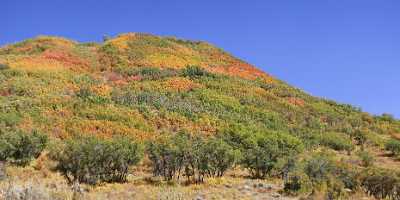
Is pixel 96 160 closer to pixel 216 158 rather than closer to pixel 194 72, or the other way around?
pixel 216 158

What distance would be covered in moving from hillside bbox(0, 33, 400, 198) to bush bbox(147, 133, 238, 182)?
711 cm

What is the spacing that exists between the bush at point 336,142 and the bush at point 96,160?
16.9 m

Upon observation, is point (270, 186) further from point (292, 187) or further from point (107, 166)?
point (107, 166)

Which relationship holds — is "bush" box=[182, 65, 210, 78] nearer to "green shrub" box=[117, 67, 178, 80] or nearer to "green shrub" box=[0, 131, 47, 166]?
"green shrub" box=[117, 67, 178, 80]

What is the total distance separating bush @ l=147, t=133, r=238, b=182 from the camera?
21.6 metres

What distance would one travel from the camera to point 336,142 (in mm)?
34719

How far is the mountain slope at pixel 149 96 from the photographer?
105ft

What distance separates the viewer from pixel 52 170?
20578 millimetres

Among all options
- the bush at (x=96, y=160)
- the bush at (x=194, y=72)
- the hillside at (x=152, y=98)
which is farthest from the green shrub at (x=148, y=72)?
the bush at (x=96, y=160)

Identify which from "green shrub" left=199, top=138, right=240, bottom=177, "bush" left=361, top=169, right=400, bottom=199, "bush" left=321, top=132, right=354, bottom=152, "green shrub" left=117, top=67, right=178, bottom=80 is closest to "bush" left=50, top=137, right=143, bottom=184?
"green shrub" left=199, top=138, right=240, bottom=177

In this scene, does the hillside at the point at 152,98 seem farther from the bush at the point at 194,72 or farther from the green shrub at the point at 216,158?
the green shrub at the point at 216,158

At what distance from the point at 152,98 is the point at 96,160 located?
19.9 meters

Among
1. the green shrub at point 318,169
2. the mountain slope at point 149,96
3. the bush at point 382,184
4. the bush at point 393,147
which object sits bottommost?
the bush at point 382,184

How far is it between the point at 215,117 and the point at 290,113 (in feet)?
27.0
